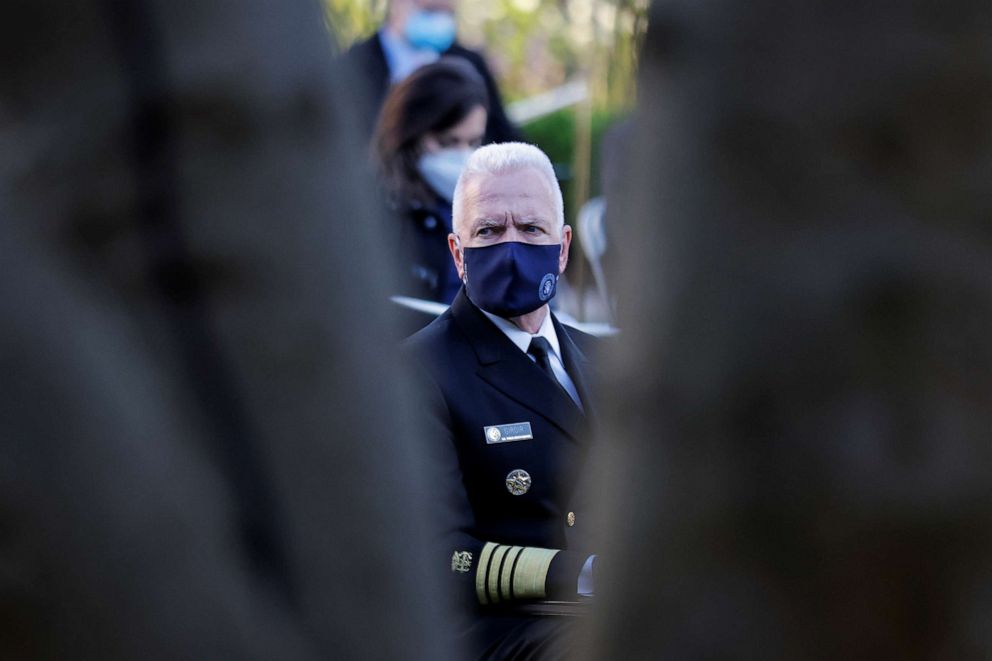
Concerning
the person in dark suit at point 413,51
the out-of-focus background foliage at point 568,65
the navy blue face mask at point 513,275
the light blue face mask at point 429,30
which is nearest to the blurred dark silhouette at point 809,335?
the out-of-focus background foliage at point 568,65

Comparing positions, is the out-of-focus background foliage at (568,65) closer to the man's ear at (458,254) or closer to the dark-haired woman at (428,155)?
the dark-haired woman at (428,155)

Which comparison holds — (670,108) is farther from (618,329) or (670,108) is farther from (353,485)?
(353,485)

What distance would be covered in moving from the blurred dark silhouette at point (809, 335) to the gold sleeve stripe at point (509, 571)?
3.85ft

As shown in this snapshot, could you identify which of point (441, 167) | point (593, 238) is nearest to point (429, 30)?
point (593, 238)

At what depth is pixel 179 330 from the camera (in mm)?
933

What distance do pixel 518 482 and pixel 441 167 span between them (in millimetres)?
975

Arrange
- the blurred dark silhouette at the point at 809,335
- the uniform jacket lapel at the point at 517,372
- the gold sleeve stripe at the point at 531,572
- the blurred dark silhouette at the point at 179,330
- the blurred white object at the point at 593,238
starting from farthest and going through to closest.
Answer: the blurred white object at the point at 593,238 < the uniform jacket lapel at the point at 517,372 < the gold sleeve stripe at the point at 531,572 < the blurred dark silhouette at the point at 179,330 < the blurred dark silhouette at the point at 809,335

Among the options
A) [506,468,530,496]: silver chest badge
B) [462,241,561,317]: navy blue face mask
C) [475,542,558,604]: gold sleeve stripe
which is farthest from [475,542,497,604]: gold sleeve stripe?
[462,241,561,317]: navy blue face mask

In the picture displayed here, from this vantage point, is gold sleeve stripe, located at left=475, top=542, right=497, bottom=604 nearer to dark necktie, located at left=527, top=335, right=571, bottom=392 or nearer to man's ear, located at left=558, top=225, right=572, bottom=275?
dark necktie, located at left=527, top=335, right=571, bottom=392

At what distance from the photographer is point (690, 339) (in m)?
0.83

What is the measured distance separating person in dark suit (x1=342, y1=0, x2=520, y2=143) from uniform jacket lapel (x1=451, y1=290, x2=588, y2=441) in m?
0.97

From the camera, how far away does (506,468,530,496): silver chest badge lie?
212 cm

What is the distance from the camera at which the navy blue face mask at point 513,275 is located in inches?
84.4

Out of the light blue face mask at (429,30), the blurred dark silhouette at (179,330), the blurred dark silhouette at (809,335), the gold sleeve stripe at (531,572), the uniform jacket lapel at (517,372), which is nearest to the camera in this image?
the blurred dark silhouette at (809,335)
